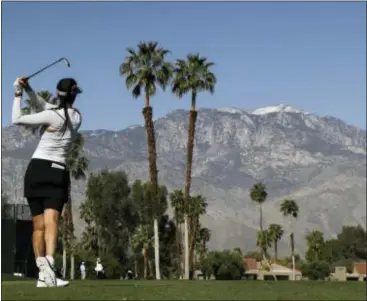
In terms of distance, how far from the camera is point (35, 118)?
33.6ft

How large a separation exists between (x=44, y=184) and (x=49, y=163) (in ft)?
0.84

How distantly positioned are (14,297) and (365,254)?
188 m

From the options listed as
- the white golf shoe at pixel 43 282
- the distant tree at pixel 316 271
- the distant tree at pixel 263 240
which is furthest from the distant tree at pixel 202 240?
the white golf shoe at pixel 43 282

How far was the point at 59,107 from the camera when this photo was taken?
10.5 m

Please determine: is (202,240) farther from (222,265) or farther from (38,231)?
(38,231)

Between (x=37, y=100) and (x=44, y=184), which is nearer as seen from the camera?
(x=44, y=184)

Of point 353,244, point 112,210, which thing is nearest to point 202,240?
point 112,210

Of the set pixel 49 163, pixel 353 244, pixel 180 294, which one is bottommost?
pixel 180 294

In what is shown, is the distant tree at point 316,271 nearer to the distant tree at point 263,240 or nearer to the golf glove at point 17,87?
the distant tree at point 263,240

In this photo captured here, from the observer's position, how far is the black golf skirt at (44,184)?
10.2m

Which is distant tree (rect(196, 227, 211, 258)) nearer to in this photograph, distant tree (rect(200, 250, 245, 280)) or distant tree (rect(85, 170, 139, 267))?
distant tree (rect(200, 250, 245, 280))

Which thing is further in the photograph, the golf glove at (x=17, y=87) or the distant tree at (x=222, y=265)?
the distant tree at (x=222, y=265)

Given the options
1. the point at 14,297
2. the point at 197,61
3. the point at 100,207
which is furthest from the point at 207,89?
the point at 14,297

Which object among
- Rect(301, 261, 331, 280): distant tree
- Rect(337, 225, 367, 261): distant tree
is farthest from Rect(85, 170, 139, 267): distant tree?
Rect(337, 225, 367, 261): distant tree
